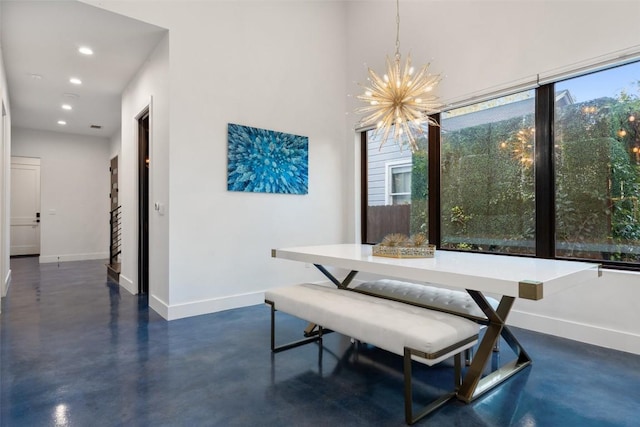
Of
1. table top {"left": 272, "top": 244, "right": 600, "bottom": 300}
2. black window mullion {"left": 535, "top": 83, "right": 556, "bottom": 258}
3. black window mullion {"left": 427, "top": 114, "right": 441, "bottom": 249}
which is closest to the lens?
table top {"left": 272, "top": 244, "right": 600, "bottom": 300}

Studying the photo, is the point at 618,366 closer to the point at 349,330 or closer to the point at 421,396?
the point at 421,396

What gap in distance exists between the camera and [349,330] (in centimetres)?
→ 202

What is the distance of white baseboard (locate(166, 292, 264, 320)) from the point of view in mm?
3527

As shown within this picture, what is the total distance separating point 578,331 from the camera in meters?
2.93

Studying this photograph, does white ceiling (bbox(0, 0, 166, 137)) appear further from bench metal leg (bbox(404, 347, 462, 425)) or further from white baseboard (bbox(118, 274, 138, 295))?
bench metal leg (bbox(404, 347, 462, 425))

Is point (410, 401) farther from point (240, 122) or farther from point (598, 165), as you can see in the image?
point (240, 122)

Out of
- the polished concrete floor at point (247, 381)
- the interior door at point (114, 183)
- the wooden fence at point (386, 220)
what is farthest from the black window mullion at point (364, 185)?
the interior door at point (114, 183)

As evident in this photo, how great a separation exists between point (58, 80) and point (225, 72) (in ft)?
9.06

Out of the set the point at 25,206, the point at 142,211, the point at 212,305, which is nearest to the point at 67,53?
the point at 142,211

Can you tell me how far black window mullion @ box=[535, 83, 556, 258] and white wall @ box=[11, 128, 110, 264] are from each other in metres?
8.70

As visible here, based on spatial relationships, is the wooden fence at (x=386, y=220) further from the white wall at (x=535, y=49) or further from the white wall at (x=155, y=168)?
the white wall at (x=155, y=168)

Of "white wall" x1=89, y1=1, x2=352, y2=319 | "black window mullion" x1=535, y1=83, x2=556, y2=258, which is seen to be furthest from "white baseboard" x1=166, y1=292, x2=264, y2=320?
"black window mullion" x1=535, y1=83, x2=556, y2=258

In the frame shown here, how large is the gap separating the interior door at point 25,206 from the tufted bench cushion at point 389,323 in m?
8.46

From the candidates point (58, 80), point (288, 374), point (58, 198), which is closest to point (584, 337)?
point (288, 374)
